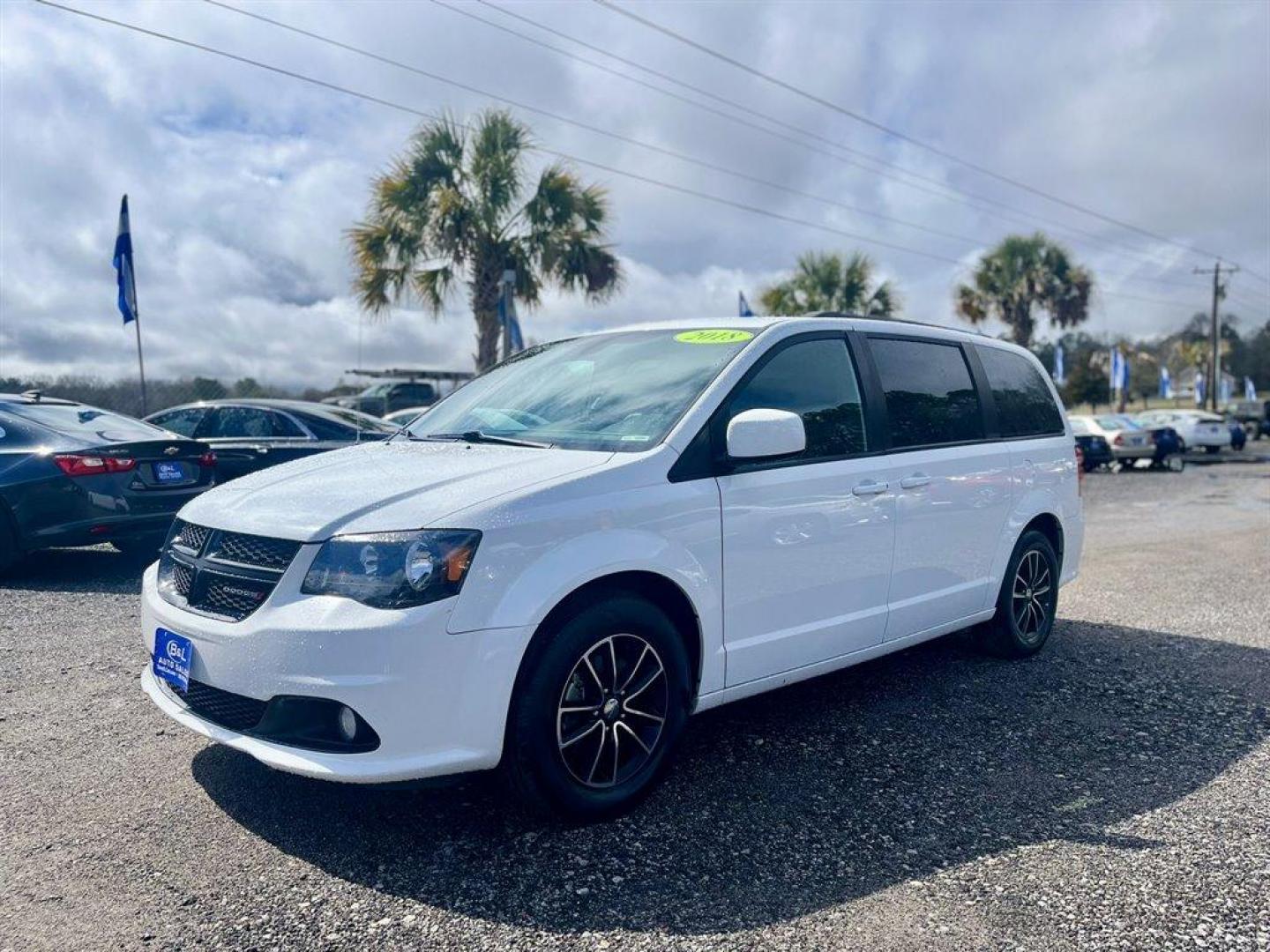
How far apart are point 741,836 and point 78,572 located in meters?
6.64

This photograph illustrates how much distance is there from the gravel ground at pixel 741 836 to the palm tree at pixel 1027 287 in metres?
29.1

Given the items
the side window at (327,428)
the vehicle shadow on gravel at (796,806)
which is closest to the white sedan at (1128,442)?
the side window at (327,428)

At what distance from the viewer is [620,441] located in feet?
12.0

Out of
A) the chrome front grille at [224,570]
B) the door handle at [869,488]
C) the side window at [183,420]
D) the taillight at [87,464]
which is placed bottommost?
the chrome front grille at [224,570]

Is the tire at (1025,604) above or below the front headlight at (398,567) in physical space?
below

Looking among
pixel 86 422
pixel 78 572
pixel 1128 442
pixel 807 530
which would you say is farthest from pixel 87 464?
pixel 1128 442

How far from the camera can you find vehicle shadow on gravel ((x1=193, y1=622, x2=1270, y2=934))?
2939 millimetres

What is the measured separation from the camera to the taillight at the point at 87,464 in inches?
285

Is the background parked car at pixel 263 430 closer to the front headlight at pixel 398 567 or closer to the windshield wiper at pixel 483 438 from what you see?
the windshield wiper at pixel 483 438

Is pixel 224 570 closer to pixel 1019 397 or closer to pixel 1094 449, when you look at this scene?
pixel 1019 397

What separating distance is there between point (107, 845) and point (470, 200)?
15404 mm

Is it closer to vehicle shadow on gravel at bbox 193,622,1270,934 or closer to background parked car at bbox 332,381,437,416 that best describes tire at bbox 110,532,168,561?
vehicle shadow on gravel at bbox 193,622,1270,934

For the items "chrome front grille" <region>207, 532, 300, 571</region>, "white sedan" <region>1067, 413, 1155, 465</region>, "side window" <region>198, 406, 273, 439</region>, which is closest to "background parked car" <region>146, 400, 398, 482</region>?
"side window" <region>198, 406, 273, 439</region>

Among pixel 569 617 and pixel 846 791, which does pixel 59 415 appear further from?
pixel 846 791
